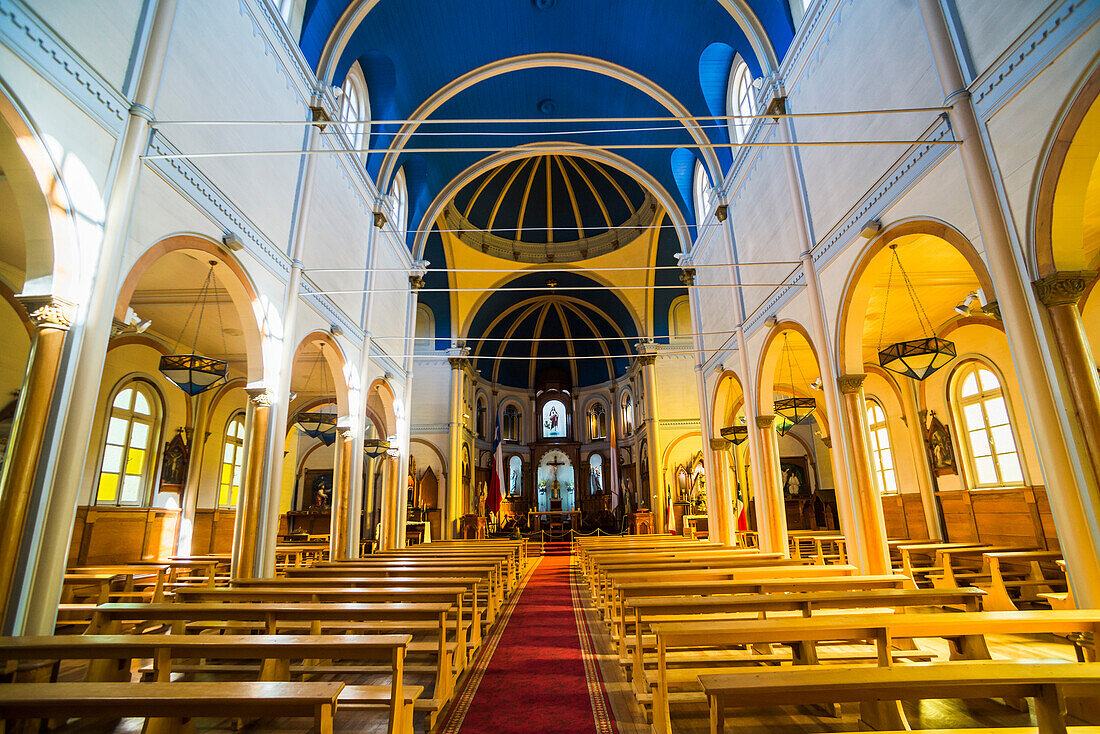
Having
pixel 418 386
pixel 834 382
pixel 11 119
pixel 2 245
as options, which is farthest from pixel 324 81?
pixel 418 386

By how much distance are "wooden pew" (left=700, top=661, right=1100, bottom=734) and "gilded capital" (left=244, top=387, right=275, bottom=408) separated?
22.8 feet

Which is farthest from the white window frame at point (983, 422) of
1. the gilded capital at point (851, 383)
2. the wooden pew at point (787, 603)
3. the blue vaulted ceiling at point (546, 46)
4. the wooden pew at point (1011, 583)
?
the wooden pew at point (787, 603)

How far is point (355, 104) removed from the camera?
38.7 ft

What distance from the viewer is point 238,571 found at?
22.8 ft

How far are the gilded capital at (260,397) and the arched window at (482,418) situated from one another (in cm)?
1831

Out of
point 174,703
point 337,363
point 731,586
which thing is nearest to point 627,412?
point 337,363

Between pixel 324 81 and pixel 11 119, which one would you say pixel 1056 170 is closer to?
pixel 11 119

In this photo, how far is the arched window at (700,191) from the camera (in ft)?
46.4

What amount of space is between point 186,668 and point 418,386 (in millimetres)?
18099

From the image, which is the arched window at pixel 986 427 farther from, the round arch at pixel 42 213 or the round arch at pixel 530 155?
the round arch at pixel 42 213

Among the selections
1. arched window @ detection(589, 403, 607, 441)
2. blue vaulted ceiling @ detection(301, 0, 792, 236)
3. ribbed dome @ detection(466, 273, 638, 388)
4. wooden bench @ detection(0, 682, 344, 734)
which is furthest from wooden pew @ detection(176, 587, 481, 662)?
arched window @ detection(589, 403, 607, 441)

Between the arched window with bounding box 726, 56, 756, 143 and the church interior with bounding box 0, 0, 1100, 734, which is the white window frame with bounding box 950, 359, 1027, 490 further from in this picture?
the arched window with bounding box 726, 56, 756, 143

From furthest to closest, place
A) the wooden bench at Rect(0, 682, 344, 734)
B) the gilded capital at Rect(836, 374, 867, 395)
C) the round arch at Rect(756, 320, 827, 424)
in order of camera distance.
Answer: the round arch at Rect(756, 320, 827, 424)
the gilded capital at Rect(836, 374, 867, 395)
the wooden bench at Rect(0, 682, 344, 734)

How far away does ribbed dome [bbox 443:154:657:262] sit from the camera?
20.2 meters
